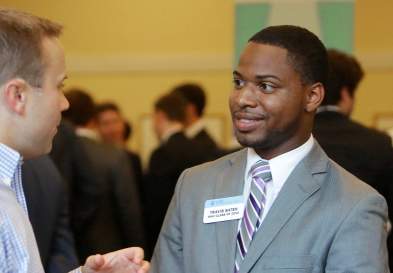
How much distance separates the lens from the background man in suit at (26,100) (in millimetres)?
2131

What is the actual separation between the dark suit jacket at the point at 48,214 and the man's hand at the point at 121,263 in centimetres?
124

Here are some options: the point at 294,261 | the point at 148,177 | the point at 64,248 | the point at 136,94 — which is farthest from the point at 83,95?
the point at 294,261

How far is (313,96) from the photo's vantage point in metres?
2.76

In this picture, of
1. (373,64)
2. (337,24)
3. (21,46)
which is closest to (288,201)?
(21,46)

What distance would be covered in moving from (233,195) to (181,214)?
0.17 metres

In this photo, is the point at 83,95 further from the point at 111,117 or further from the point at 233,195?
the point at 233,195

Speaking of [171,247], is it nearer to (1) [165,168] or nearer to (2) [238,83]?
(2) [238,83]

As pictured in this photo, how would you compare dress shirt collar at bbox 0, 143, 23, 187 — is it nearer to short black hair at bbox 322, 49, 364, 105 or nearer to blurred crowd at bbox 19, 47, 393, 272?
blurred crowd at bbox 19, 47, 393, 272

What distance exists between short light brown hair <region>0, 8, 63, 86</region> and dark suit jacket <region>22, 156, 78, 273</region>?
1469 millimetres

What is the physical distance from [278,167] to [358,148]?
111 cm

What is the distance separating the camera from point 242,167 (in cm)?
275

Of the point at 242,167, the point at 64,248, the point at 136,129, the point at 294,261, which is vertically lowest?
the point at 136,129

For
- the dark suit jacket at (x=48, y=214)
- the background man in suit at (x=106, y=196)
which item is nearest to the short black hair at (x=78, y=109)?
the background man in suit at (x=106, y=196)

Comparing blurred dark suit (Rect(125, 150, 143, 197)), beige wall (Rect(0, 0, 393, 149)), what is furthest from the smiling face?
beige wall (Rect(0, 0, 393, 149))
